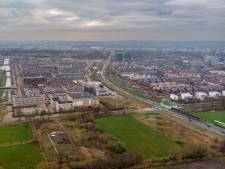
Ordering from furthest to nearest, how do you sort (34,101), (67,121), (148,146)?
(34,101)
(67,121)
(148,146)

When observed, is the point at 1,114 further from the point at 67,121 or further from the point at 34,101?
the point at 67,121

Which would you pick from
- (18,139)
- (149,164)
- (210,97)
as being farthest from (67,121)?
(210,97)

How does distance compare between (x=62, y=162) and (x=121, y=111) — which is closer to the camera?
(x=62, y=162)

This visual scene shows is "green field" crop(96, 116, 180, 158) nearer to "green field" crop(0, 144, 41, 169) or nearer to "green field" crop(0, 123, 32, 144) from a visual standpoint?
"green field" crop(0, 123, 32, 144)

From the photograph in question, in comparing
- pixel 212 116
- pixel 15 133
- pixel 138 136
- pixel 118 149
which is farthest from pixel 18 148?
pixel 212 116

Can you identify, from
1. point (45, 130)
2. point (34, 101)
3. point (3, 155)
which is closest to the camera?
point (3, 155)
